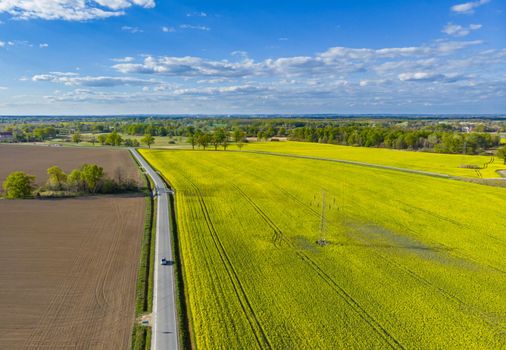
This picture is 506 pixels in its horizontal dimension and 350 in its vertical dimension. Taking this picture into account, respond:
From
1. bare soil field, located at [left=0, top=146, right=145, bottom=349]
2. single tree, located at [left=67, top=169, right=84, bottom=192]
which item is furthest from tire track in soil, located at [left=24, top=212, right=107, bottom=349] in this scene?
single tree, located at [left=67, top=169, right=84, bottom=192]

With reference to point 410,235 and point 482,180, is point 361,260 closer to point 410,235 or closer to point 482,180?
point 410,235

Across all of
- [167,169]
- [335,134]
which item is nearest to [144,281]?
[167,169]

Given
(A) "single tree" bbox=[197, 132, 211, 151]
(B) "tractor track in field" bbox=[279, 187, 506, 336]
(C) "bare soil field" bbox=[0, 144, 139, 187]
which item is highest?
(A) "single tree" bbox=[197, 132, 211, 151]

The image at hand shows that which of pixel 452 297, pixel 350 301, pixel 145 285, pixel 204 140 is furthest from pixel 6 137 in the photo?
pixel 452 297

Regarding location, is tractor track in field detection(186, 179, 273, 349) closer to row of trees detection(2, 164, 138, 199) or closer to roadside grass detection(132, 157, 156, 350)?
roadside grass detection(132, 157, 156, 350)

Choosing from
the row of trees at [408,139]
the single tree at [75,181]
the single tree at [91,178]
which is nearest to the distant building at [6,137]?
the row of trees at [408,139]
